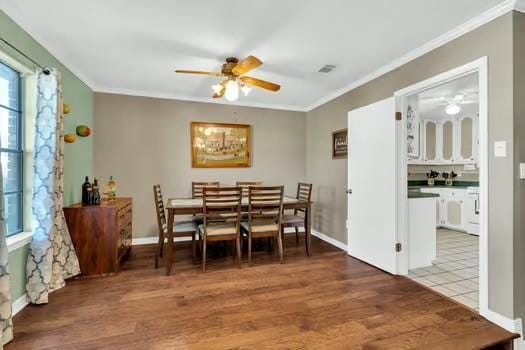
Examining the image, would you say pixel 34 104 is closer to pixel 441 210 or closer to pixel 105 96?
pixel 105 96

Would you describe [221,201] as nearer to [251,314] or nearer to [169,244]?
[169,244]

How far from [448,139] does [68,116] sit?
6581 mm

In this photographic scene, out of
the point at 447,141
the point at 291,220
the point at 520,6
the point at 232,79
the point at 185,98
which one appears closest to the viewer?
the point at 520,6

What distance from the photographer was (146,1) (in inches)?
76.5

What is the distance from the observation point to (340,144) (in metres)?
4.04

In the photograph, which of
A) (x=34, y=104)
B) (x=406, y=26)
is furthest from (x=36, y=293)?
(x=406, y=26)

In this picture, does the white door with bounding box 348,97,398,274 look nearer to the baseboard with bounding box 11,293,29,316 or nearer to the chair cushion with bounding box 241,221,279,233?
the chair cushion with bounding box 241,221,279,233

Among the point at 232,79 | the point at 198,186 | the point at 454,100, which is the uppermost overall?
the point at 454,100

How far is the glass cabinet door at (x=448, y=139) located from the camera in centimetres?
554

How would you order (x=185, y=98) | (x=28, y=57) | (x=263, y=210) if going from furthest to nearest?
(x=185, y=98) < (x=263, y=210) < (x=28, y=57)

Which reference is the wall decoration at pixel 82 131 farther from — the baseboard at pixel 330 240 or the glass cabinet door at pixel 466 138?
the glass cabinet door at pixel 466 138

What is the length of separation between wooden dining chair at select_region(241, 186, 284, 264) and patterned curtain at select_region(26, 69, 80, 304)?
189 cm

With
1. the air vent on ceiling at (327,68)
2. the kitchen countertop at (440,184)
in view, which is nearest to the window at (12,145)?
the air vent on ceiling at (327,68)

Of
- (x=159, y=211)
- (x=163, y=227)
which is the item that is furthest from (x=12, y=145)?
(x=163, y=227)
